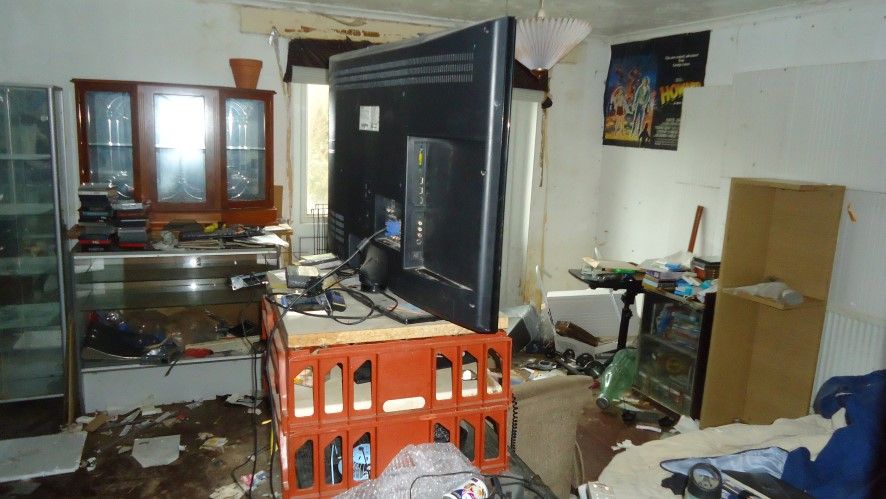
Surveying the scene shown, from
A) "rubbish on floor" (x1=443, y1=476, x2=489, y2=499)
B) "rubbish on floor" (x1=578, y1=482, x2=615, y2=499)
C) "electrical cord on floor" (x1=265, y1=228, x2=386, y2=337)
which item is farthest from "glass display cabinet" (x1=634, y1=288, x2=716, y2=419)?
"rubbish on floor" (x1=443, y1=476, x2=489, y2=499)

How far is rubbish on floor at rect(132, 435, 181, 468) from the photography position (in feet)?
8.36

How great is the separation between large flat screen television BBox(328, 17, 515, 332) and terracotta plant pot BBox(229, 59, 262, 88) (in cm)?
226

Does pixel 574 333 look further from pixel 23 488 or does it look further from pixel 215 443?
pixel 23 488

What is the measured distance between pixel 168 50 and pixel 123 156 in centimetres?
72

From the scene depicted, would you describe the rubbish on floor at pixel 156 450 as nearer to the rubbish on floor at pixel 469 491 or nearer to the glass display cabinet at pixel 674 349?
the rubbish on floor at pixel 469 491

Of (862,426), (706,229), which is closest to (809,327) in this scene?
(706,229)

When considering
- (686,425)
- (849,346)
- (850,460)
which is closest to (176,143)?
(686,425)

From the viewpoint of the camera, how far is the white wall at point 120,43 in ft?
10.6

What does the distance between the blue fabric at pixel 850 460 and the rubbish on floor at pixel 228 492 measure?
190 centimetres

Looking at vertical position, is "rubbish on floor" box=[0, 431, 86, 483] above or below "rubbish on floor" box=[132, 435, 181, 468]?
below

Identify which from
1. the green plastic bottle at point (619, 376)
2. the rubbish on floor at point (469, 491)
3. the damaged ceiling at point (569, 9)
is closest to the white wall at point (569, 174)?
the damaged ceiling at point (569, 9)

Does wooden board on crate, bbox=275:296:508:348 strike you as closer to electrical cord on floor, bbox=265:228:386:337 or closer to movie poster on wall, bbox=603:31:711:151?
electrical cord on floor, bbox=265:228:386:337

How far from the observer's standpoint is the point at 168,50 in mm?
3480

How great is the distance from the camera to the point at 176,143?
10.7 ft
